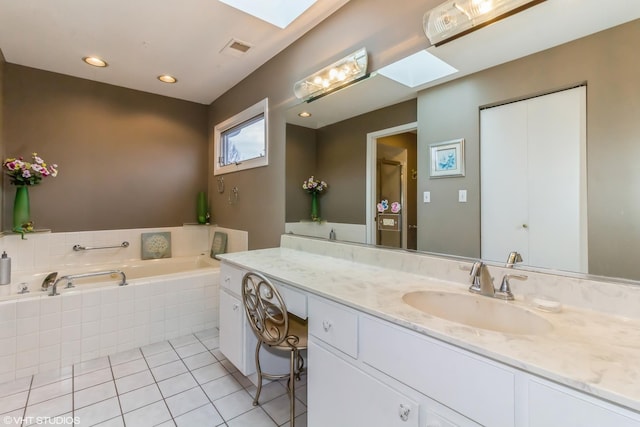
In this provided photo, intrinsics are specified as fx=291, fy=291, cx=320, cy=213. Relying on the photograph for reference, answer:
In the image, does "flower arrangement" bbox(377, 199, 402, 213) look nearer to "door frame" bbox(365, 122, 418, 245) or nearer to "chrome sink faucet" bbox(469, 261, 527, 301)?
"door frame" bbox(365, 122, 418, 245)

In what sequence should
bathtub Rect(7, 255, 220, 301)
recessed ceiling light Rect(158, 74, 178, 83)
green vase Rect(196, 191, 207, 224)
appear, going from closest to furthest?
bathtub Rect(7, 255, 220, 301) < recessed ceiling light Rect(158, 74, 178, 83) < green vase Rect(196, 191, 207, 224)

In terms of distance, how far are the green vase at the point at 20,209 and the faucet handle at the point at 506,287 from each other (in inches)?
146

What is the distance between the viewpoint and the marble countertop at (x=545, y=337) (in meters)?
0.61

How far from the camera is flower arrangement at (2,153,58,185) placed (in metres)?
2.57

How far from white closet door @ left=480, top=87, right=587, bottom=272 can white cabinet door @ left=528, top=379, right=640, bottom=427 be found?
2.06 ft

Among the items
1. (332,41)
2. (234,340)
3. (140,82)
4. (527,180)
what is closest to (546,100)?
(527,180)

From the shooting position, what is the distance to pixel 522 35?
117 centimetres

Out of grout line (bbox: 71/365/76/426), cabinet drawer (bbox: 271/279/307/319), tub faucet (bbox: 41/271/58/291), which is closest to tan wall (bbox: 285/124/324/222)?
cabinet drawer (bbox: 271/279/307/319)

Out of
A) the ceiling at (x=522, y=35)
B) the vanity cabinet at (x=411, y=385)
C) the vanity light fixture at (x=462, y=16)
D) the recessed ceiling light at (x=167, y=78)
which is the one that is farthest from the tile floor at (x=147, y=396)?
the recessed ceiling light at (x=167, y=78)

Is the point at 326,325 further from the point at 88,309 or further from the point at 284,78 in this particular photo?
the point at 88,309

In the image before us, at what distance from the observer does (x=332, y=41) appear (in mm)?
1939

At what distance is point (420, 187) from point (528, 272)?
604 millimetres

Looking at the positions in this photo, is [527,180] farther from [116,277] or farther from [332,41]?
[116,277]

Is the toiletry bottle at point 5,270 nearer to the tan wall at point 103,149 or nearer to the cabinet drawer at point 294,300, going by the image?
the tan wall at point 103,149
